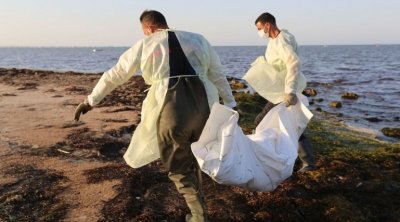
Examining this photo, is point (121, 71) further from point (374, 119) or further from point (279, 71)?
point (374, 119)

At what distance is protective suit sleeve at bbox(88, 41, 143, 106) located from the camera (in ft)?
12.6

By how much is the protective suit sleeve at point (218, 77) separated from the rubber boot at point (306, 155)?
6.39 feet

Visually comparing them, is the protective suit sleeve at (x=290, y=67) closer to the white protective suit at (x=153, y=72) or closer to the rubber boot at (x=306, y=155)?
the rubber boot at (x=306, y=155)

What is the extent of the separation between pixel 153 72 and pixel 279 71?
7.23ft

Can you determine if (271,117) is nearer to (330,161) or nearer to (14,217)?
(330,161)

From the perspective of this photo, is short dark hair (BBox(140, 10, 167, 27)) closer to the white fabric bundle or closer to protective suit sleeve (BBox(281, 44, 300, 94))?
the white fabric bundle

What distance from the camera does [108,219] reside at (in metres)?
4.47

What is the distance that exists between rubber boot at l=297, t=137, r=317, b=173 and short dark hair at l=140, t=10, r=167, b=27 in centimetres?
291

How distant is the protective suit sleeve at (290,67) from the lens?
5187mm

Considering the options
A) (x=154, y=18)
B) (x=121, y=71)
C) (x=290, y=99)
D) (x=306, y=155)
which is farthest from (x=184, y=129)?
(x=306, y=155)

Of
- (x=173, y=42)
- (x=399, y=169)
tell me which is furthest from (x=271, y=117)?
(x=399, y=169)

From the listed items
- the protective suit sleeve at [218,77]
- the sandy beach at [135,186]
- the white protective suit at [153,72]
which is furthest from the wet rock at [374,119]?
the white protective suit at [153,72]

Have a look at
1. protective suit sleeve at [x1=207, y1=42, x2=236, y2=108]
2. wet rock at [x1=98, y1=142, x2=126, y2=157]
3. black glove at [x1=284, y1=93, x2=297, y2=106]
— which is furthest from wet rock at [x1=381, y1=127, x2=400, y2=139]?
protective suit sleeve at [x1=207, y1=42, x2=236, y2=108]

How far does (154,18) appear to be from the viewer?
393 centimetres
